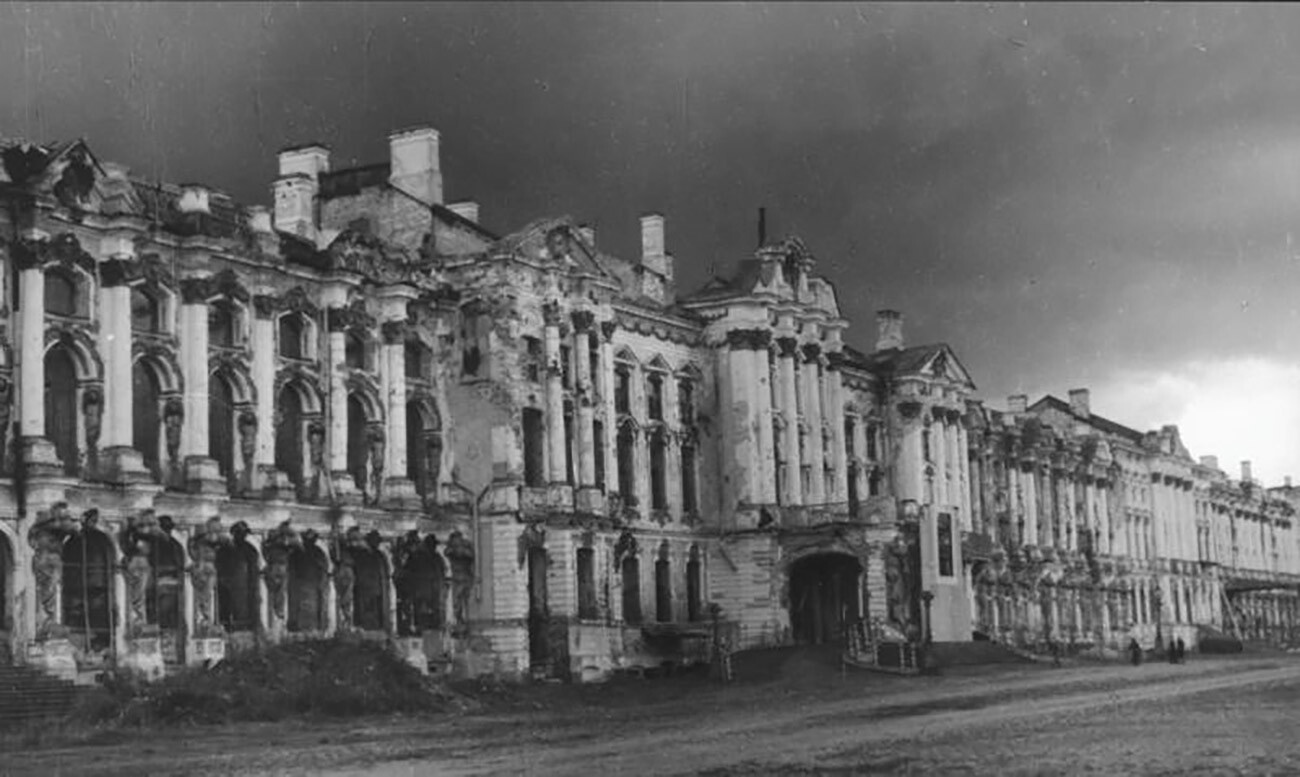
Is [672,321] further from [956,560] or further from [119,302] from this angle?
[119,302]

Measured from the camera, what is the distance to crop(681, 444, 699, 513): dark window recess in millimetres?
73625

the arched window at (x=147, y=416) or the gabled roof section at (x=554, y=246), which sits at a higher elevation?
the gabled roof section at (x=554, y=246)

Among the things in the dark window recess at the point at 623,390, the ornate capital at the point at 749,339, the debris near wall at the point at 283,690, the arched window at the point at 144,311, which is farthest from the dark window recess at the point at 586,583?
the arched window at the point at 144,311

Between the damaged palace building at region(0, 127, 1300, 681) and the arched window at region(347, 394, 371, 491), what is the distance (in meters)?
0.09

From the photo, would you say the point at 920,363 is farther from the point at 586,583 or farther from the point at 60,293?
the point at 60,293

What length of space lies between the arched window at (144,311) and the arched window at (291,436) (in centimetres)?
520

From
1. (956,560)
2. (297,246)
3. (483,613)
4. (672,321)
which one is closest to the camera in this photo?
(297,246)

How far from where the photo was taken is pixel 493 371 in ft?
198

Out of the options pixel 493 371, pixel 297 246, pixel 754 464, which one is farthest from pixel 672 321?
pixel 297 246

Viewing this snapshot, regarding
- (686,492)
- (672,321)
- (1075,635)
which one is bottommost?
(1075,635)

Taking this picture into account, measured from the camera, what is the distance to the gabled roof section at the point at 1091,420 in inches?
4545

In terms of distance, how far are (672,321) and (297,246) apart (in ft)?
68.6

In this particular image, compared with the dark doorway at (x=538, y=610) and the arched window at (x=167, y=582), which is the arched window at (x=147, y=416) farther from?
the dark doorway at (x=538, y=610)

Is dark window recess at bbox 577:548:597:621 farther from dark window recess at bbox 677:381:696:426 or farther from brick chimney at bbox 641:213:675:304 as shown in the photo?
brick chimney at bbox 641:213:675:304
